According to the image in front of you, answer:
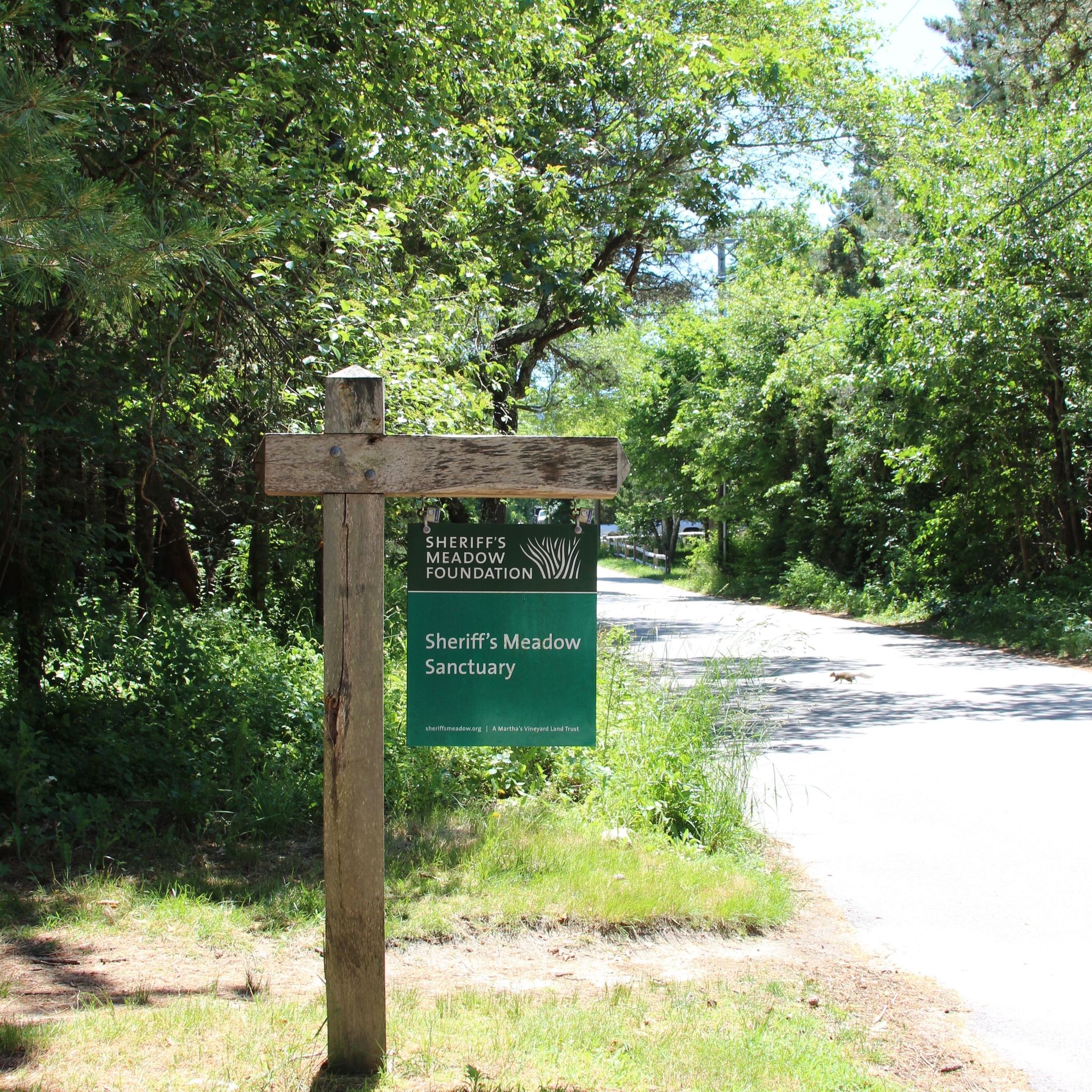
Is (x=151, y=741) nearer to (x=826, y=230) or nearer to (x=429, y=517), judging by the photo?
(x=429, y=517)

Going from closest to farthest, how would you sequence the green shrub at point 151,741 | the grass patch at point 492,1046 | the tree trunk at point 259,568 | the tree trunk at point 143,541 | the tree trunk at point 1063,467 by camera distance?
the grass patch at point 492,1046
the green shrub at point 151,741
the tree trunk at point 143,541
the tree trunk at point 259,568
the tree trunk at point 1063,467

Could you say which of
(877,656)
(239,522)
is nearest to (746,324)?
(877,656)

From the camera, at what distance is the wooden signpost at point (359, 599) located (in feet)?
11.6

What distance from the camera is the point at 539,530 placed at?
3920mm

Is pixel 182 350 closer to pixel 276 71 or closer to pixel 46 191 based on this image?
pixel 276 71

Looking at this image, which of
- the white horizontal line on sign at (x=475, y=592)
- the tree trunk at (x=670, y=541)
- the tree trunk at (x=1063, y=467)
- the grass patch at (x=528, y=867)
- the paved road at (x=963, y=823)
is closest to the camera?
the white horizontal line on sign at (x=475, y=592)

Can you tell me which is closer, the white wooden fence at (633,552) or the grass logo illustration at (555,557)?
the grass logo illustration at (555,557)

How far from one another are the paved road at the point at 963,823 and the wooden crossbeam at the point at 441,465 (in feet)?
8.59

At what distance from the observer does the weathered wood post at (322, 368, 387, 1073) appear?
11.6ft

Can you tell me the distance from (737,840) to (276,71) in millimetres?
5401

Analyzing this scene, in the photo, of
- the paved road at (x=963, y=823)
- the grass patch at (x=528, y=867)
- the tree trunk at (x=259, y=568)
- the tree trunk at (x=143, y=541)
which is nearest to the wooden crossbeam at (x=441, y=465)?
the grass patch at (x=528, y=867)

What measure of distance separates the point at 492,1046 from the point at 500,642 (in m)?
1.35

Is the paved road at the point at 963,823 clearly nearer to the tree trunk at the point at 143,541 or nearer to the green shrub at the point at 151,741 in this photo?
the green shrub at the point at 151,741

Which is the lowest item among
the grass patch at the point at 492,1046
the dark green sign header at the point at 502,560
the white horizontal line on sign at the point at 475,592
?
the grass patch at the point at 492,1046
